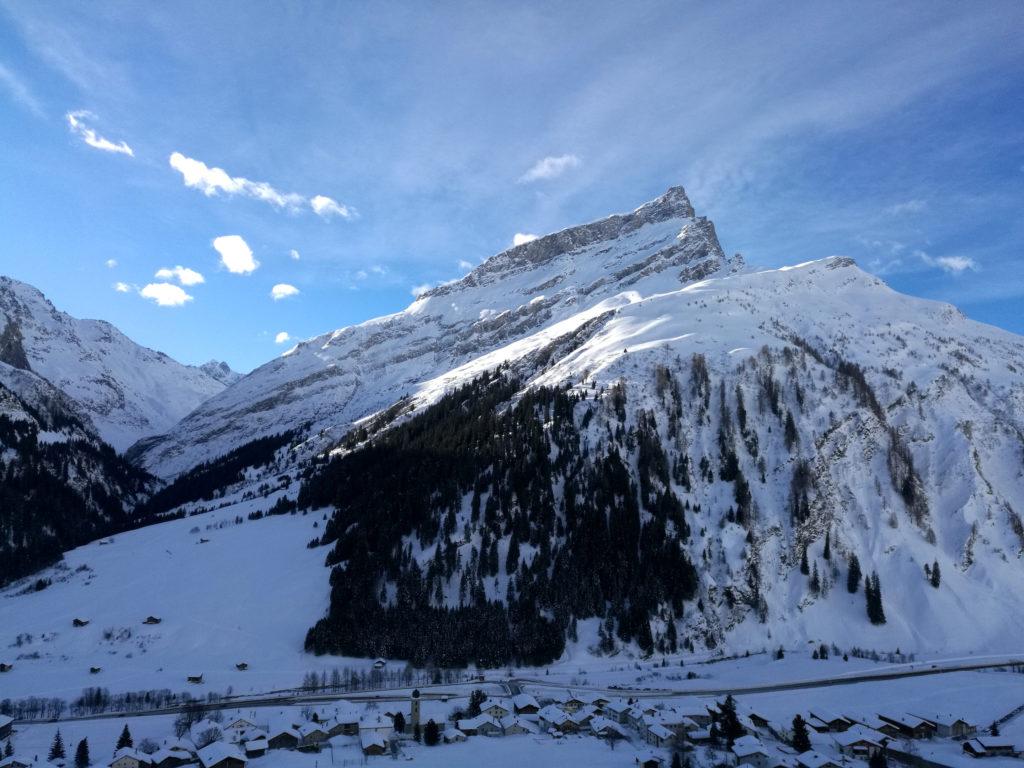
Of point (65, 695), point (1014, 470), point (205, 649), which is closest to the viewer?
point (65, 695)

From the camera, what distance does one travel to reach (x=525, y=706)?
78062 mm

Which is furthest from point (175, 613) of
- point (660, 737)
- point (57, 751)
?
point (660, 737)

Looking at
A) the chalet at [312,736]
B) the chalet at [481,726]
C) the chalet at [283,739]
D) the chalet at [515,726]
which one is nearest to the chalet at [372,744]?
the chalet at [312,736]

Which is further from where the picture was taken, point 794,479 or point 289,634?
point 794,479

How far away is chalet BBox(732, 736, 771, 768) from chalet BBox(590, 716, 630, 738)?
1136 cm

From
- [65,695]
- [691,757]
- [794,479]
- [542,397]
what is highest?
[542,397]

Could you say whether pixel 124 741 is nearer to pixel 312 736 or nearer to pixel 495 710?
pixel 312 736

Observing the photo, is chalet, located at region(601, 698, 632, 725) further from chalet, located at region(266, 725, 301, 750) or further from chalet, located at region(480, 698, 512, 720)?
chalet, located at region(266, 725, 301, 750)

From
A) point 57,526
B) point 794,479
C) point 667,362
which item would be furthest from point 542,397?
point 57,526

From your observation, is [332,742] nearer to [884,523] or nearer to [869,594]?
[869,594]

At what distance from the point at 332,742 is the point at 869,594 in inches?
3285

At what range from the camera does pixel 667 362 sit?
149750 millimetres

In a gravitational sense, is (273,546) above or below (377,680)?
above

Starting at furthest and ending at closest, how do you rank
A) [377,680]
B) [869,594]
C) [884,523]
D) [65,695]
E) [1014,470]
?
[1014,470], [884,523], [869,594], [377,680], [65,695]
